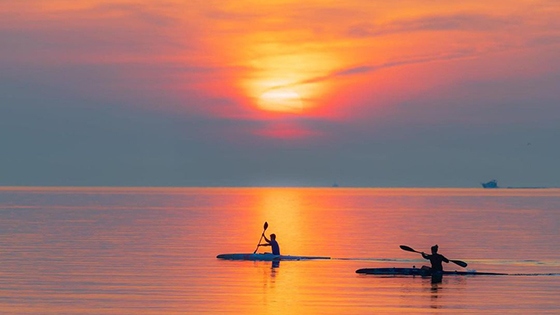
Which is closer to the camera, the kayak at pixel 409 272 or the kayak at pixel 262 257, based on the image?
the kayak at pixel 409 272

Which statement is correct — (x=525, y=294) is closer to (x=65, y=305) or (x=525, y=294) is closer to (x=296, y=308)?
(x=296, y=308)

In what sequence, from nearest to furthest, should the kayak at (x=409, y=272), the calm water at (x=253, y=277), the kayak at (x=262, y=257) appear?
the calm water at (x=253, y=277) < the kayak at (x=409, y=272) < the kayak at (x=262, y=257)

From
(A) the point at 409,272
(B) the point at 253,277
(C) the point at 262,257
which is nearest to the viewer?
(B) the point at 253,277

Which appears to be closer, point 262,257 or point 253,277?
point 253,277

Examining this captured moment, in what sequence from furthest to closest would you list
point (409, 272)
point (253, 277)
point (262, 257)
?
point (262, 257) < point (409, 272) < point (253, 277)

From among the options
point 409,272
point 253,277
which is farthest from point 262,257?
point 409,272

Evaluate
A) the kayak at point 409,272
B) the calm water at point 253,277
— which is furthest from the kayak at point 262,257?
the kayak at point 409,272

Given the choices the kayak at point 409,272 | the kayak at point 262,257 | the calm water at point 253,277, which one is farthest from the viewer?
the kayak at point 262,257

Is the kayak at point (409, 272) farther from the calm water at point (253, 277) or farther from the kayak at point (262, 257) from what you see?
the kayak at point (262, 257)

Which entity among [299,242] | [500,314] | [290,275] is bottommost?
[500,314]

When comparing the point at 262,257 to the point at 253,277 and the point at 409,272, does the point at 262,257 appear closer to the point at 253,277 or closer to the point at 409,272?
the point at 253,277

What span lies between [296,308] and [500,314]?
20.0 ft

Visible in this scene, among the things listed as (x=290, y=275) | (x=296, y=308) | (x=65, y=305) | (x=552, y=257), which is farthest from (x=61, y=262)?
(x=552, y=257)

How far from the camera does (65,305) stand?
1222 inches
